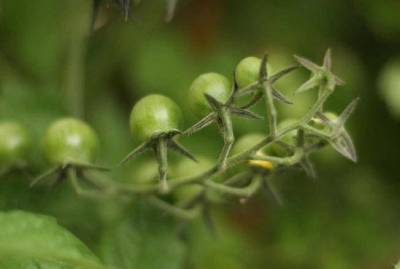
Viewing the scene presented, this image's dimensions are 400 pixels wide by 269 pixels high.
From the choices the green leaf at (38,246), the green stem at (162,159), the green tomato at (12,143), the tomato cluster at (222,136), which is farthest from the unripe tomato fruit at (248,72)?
the green tomato at (12,143)

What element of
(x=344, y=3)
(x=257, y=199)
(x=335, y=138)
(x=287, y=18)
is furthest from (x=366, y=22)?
(x=335, y=138)

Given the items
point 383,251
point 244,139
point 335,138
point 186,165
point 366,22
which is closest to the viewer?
point 335,138

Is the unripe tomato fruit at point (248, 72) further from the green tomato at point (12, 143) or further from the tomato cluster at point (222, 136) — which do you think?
the green tomato at point (12, 143)

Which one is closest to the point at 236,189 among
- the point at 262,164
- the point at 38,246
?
the point at 262,164

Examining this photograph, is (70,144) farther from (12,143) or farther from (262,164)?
(262,164)

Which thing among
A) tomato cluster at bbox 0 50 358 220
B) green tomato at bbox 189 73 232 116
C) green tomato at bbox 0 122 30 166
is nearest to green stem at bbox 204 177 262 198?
tomato cluster at bbox 0 50 358 220

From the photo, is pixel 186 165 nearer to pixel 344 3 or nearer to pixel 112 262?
pixel 112 262
